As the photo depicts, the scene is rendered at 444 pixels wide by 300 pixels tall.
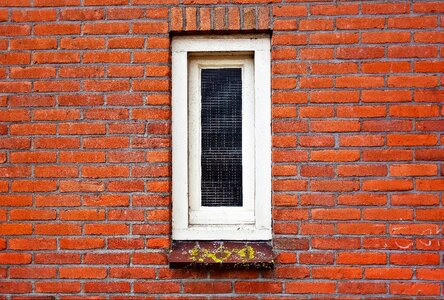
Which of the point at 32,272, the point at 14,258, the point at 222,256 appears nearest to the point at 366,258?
the point at 222,256

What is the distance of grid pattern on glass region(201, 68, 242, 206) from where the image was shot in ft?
9.68

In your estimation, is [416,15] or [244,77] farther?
[244,77]

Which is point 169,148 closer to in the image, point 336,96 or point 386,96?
point 336,96

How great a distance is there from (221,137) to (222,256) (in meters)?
0.77

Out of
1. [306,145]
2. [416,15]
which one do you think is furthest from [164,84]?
[416,15]

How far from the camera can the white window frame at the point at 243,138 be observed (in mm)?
2867

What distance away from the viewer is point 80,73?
281 centimetres

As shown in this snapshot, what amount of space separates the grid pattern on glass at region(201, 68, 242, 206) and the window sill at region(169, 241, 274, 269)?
0.30 metres

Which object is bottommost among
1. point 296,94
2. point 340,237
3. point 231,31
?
point 340,237

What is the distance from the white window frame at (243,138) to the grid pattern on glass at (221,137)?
0.04 metres

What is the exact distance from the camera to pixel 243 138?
2947 mm

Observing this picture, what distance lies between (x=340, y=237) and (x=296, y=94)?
93cm

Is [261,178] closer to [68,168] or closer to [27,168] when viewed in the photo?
[68,168]

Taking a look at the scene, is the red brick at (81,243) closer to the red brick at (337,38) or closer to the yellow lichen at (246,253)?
the yellow lichen at (246,253)
